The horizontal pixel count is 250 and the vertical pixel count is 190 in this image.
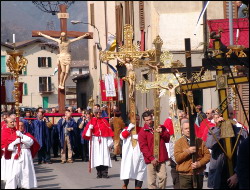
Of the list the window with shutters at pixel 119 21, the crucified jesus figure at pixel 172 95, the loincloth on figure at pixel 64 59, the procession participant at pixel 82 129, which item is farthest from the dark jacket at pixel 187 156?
the window with shutters at pixel 119 21

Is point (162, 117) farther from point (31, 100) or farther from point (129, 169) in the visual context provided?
point (31, 100)

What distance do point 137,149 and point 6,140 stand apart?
8.41 ft

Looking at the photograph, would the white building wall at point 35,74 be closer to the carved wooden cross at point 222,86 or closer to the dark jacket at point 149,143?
the dark jacket at point 149,143

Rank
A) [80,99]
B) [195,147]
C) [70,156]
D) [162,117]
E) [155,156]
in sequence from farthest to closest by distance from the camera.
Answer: [80,99], [162,117], [70,156], [155,156], [195,147]

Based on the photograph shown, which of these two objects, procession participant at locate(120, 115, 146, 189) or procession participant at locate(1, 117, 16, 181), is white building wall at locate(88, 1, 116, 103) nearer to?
procession participant at locate(120, 115, 146, 189)

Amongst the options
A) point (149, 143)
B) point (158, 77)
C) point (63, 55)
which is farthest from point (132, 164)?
point (63, 55)

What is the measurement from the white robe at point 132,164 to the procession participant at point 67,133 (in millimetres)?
8227

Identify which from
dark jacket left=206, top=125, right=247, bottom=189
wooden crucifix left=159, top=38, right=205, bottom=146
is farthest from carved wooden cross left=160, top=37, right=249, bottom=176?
dark jacket left=206, top=125, right=247, bottom=189

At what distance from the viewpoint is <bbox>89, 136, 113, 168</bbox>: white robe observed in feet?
64.3

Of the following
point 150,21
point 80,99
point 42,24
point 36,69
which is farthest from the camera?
point 36,69

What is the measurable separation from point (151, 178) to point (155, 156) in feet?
1.22

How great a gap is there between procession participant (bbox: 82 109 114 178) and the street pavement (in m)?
0.34

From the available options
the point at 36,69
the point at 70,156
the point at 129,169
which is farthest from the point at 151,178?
the point at 36,69

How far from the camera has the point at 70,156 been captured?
24.3 m
